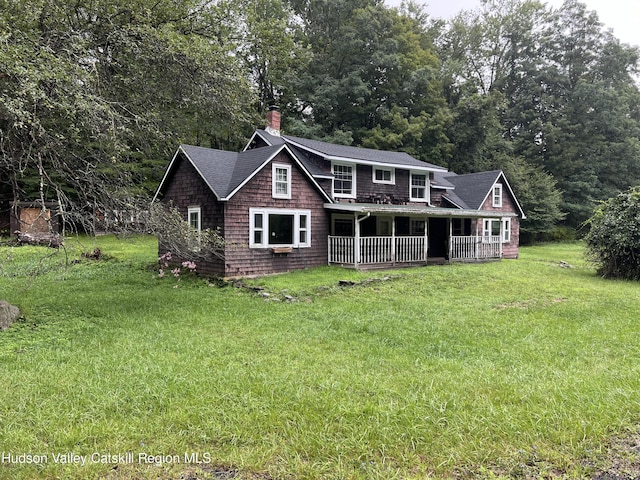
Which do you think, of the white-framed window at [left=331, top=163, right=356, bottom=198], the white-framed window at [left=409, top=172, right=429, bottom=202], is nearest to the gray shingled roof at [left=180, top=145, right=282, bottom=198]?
the white-framed window at [left=331, top=163, right=356, bottom=198]

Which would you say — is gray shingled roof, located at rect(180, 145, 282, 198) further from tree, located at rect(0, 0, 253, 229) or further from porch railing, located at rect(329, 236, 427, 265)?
porch railing, located at rect(329, 236, 427, 265)

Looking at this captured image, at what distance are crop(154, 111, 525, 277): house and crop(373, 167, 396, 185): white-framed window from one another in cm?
5

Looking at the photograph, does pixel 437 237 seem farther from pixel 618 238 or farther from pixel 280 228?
pixel 280 228

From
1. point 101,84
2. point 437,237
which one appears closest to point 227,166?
point 101,84

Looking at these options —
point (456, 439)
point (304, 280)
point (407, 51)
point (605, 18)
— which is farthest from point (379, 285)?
point (605, 18)

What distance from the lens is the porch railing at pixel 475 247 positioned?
19.9 metres

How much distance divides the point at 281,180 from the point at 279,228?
1742 millimetres

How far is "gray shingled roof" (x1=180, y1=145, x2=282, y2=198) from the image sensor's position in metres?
14.3

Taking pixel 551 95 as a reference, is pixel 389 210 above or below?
below

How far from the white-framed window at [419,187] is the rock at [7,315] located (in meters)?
16.3

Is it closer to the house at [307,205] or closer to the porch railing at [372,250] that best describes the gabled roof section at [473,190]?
the house at [307,205]

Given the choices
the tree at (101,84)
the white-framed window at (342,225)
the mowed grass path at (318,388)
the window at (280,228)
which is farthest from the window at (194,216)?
the mowed grass path at (318,388)

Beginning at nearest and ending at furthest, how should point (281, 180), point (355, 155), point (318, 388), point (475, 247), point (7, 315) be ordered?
point (318, 388) → point (7, 315) → point (281, 180) → point (355, 155) → point (475, 247)

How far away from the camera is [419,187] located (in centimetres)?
2080
